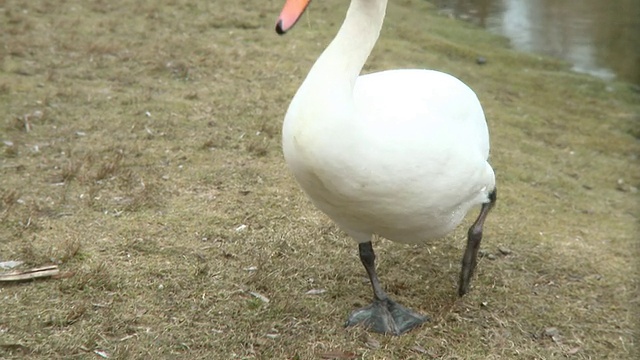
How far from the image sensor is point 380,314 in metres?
3.23

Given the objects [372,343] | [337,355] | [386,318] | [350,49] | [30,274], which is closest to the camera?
[350,49]

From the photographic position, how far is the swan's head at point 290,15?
2.35m

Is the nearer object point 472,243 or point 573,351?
point 573,351

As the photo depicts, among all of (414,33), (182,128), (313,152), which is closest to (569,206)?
(182,128)

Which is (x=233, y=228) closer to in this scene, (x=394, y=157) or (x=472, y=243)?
(x=472, y=243)

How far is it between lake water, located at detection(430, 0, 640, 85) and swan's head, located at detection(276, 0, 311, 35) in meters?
8.10

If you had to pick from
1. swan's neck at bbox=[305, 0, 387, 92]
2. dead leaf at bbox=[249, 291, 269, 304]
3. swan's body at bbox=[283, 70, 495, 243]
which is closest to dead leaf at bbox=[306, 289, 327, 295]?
dead leaf at bbox=[249, 291, 269, 304]

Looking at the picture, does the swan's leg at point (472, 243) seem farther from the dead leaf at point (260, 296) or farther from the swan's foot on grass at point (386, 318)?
the dead leaf at point (260, 296)

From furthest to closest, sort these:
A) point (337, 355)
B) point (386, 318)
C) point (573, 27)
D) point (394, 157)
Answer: point (573, 27), point (386, 318), point (337, 355), point (394, 157)

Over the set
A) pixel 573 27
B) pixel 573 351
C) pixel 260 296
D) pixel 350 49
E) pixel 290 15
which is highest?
pixel 290 15

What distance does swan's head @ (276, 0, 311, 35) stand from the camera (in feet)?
7.72

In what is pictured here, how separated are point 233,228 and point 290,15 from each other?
187 cm

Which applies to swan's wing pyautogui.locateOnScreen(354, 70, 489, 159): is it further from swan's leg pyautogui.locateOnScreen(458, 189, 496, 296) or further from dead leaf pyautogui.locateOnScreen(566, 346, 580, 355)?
dead leaf pyautogui.locateOnScreen(566, 346, 580, 355)

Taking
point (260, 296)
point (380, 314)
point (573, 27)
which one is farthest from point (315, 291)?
point (573, 27)
